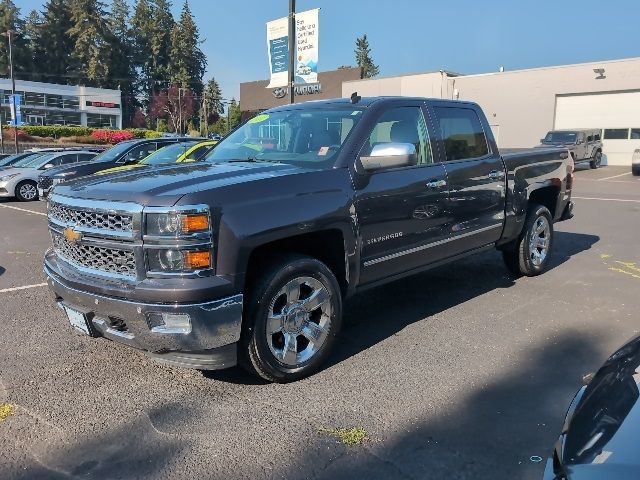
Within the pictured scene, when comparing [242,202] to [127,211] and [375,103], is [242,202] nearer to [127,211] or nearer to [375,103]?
[127,211]

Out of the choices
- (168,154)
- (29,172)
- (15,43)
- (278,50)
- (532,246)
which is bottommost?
(532,246)

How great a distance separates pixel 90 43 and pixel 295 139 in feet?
324

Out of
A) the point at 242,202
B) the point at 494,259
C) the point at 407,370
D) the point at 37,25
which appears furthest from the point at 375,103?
the point at 37,25

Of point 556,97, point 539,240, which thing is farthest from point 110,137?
point 539,240

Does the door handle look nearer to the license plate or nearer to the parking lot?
the parking lot

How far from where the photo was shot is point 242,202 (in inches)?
136

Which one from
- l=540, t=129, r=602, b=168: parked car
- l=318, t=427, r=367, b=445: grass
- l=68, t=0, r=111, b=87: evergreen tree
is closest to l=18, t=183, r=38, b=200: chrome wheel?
l=318, t=427, r=367, b=445: grass

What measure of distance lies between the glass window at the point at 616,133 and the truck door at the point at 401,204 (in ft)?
102

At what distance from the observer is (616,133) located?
104 ft

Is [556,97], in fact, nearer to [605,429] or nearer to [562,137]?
[562,137]

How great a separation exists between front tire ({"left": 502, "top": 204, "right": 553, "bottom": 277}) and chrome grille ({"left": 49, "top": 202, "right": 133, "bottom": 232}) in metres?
4.61

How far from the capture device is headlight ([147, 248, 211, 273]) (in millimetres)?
3271

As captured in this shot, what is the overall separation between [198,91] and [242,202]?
360 ft

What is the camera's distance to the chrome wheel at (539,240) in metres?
6.62
